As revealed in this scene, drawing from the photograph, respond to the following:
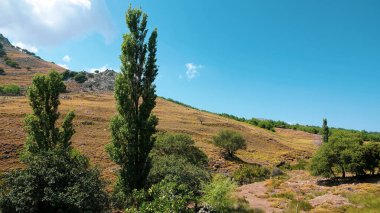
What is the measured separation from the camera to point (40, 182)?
2191 cm

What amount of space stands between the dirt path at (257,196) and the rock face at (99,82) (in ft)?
374

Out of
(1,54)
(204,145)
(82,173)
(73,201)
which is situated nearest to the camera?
(73,201)

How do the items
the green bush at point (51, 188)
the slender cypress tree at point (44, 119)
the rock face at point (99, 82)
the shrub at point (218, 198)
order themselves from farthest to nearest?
1. the rock face at point (99, 82)
2. the slender cypress tree at point (44, 119)
3. the shrub at point (218, 198)
4. the green bush at point (51, 188)

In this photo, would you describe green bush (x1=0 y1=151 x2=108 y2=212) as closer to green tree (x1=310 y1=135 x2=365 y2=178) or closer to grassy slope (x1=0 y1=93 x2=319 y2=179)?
grassy slope (x1=0 y1=93 x2=319 y2=179)

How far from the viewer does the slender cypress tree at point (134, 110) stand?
2700 cm

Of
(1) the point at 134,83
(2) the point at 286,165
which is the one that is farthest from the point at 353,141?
(1) the point at 134,83

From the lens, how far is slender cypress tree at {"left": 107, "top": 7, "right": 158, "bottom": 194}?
27000mm

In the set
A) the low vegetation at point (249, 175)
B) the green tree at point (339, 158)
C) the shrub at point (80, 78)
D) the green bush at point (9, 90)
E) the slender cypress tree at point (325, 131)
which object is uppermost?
the shrub at point (80, 78)

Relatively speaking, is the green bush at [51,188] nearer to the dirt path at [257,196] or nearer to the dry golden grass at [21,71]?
the dirt path at [257,196]

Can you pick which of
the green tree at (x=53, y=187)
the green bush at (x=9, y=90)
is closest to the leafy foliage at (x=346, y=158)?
the green tree at (x=53, y=187)

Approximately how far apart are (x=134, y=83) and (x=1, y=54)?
186 meters

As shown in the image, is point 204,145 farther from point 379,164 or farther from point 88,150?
point 379,164

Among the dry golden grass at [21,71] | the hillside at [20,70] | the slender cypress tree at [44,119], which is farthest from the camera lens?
the hillside at [20,70]

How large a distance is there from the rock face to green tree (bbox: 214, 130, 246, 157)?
85.2 metres
